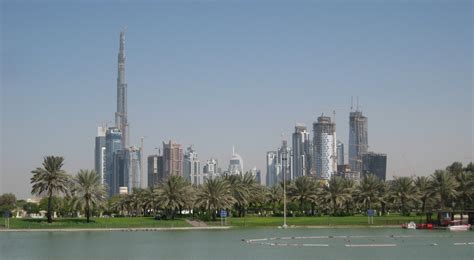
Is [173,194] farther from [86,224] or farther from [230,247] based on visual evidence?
[230,247]

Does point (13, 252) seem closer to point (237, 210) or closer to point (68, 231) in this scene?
point (68, 231)

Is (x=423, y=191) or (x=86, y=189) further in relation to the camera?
(x=423, y=191)

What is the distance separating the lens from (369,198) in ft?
395

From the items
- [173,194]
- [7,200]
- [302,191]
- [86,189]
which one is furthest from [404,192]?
[7,200]

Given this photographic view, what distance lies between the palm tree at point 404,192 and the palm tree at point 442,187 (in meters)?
3.66

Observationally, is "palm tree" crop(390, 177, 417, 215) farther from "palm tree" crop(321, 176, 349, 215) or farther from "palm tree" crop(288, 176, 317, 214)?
"palm tree" crop(288, 176, 317, 214)

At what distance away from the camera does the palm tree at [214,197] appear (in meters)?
108

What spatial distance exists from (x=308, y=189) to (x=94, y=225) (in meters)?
39.9

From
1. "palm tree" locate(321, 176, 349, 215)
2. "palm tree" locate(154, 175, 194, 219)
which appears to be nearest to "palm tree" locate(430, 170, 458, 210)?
"palm tree" locate(321, 176, 349, 215)

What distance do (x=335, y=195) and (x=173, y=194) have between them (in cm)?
2662

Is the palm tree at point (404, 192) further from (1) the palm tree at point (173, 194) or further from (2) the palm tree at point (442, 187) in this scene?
(1) the palm tree at point (173, 194)

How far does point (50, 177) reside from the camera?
9625cm

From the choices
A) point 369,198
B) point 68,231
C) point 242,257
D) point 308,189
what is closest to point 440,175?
point 369,198

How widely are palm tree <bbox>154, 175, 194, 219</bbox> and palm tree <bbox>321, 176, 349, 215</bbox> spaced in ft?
73.6
